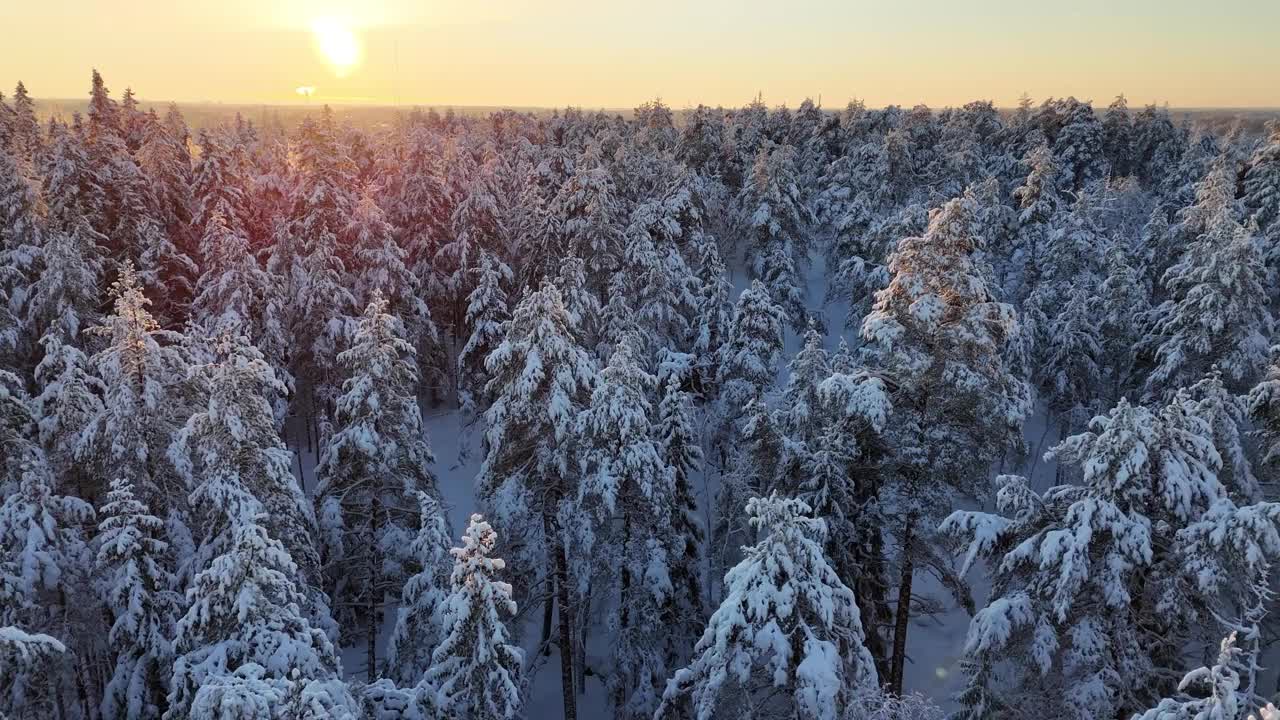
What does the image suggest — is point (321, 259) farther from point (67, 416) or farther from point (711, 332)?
point (711, 332)

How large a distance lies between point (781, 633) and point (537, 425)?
8.33 m

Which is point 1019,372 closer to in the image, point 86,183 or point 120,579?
point 120,579

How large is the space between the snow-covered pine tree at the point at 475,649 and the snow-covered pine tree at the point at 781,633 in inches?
134

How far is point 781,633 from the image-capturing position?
11.5 meters

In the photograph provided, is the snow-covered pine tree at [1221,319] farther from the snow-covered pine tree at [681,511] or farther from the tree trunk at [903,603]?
the snow-covered pine tree at [681,511]

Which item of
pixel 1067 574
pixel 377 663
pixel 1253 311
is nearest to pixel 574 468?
pixel 1067 574

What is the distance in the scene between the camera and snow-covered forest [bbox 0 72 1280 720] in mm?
12305

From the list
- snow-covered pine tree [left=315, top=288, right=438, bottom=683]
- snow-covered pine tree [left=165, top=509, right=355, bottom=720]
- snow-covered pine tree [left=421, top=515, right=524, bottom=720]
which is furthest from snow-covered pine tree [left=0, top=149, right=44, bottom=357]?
snow-covered pine tree [left=421, top=515, right=524, bottom=720]

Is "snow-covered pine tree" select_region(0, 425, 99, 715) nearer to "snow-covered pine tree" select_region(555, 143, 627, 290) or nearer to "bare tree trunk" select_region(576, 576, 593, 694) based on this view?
"bare tree trunk" select_region(576, 576, 593, 694)

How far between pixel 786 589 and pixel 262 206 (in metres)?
35.1

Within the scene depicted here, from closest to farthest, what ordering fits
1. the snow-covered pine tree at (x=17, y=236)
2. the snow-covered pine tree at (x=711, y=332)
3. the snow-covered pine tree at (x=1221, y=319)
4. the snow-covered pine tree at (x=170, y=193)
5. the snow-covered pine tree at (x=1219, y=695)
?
the snow-covered pine tree at (x=1219, y=695) → the snow-covered pine tree at (x=1221, y=319) → the snow-covered pine tree at (x=17, y=236) → the snow-covered pine tree at (x=711, y=332) → the snow-covered pine tree at (x=170, y=193)

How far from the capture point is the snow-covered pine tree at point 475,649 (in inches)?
502

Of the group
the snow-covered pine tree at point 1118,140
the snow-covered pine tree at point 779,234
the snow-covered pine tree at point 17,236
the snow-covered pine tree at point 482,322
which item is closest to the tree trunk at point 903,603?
the snow-covered pine tree at point 482,322

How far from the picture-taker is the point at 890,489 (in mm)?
16875
